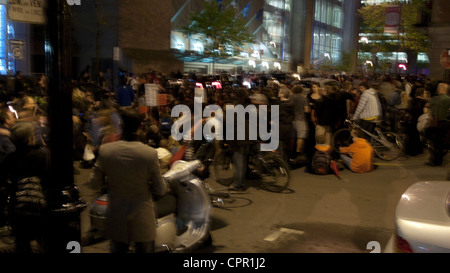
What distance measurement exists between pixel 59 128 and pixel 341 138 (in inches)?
363

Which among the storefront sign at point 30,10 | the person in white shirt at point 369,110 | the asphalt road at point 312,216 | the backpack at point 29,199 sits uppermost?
the storefront sign at point 30,10

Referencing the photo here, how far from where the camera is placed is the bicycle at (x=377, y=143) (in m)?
12.0

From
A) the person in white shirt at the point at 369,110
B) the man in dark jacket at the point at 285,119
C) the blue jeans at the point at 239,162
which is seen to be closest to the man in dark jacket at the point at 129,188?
the blue jeans at the point at 239,162

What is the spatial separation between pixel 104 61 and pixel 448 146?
82.7 feet

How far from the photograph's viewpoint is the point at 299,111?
10.8m

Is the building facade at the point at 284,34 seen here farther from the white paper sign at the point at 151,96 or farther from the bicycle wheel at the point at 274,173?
the bicycle wheel at the point at 274,173

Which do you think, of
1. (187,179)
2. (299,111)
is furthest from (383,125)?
(187,179)

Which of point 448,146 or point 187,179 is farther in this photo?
point 448,146

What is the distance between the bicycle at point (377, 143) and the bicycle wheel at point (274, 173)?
346 centimetres

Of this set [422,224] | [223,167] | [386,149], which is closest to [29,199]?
[422,224]

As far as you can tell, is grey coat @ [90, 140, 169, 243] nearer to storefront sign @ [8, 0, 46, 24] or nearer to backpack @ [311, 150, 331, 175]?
storefront sign @ [8, 0, 46, 24]

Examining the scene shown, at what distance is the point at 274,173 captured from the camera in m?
8.79

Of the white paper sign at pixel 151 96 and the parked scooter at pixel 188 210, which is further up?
the white paper sign at pixel 151 96
